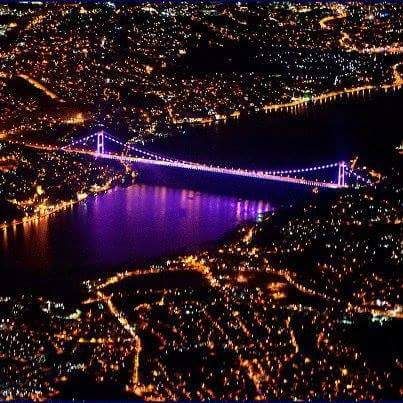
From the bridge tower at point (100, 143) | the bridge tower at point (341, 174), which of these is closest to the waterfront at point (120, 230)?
the bridge tower at point (341, 174)

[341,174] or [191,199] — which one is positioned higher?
[341,174]

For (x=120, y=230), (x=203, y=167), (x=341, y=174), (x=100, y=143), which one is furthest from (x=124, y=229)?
(x=100, y=143)

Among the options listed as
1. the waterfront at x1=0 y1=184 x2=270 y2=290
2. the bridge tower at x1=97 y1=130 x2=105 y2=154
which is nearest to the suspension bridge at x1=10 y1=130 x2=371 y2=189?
the bridge tower at x1=97 y1=130 x2=105 y2=154

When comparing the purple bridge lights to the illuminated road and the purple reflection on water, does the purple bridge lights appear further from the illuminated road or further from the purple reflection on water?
the purple reflection on water

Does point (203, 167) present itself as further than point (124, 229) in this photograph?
Yes

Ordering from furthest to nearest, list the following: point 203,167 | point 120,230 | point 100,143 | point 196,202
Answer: point 100,143
point 203,167
point 196,202
point 120,230

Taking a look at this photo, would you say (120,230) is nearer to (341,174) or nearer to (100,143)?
(341,174)
